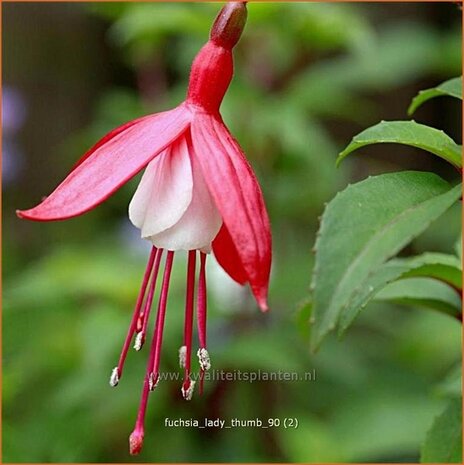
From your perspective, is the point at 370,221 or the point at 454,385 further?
the point at 454,385

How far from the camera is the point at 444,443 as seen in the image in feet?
2.33

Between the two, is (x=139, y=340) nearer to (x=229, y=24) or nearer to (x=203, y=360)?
(x=203, y=360)

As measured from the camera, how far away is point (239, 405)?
52.0 inches

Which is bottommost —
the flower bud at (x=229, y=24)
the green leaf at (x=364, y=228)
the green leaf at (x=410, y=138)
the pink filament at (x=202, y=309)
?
the pink filament at (x=202, y=309)

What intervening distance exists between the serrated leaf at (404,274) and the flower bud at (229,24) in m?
0.21

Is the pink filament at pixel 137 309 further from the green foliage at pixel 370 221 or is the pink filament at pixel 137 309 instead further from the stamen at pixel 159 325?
the green foliage at pixel 370 221

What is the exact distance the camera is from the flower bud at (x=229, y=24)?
654 mm

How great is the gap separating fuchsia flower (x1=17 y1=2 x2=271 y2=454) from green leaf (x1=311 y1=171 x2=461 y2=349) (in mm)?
40

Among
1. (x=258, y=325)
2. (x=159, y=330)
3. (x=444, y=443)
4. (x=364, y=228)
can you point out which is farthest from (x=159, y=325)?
(x=258, y=325)

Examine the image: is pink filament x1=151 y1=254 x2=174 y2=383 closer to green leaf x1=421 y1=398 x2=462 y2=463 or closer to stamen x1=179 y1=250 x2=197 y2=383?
stamen x1=179 y1=250 x2=197 y2=383

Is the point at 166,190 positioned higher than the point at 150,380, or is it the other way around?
the point at 166,190

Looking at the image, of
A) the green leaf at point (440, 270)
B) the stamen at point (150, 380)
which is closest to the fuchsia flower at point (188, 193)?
the stamen at point (150, 380)

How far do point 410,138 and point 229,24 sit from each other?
0.19 meters

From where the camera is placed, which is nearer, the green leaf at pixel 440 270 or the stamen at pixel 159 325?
the stamen at pixel 159 325
